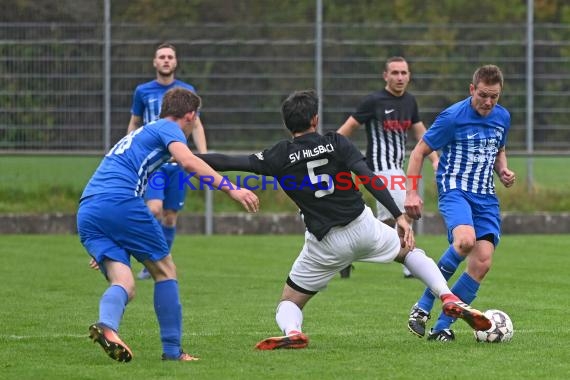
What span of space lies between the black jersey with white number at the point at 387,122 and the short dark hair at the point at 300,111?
5.38 meters

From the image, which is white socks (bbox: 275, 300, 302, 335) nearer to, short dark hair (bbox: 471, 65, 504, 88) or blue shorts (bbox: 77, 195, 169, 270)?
blue shorts (bbox: 77, 195, 169, 270)

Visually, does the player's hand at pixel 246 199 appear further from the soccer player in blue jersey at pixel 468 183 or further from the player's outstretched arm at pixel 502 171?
the player's outstretched arm at pixel 502 171

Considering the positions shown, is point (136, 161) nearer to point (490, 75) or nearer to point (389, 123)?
point (490, 75)

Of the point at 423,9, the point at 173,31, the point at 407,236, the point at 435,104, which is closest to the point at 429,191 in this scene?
the point at 435,104

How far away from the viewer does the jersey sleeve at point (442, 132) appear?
8902 mm

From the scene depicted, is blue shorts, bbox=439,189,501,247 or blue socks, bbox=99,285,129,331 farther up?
blue shorts, bbox=439,189,501,247

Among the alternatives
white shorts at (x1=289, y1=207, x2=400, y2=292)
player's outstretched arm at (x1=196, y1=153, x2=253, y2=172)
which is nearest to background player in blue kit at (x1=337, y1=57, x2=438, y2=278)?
white shorts at (x1=289, y1=207, x2=400, y2=292)

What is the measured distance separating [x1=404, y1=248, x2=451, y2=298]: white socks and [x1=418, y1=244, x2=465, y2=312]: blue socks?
49cm

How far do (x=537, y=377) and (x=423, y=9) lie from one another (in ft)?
44.9

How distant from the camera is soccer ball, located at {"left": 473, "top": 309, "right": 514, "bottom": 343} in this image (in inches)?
324

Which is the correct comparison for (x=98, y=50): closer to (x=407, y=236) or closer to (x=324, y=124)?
(x=324, y=124)

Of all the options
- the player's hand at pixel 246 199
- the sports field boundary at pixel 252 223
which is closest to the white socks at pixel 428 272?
the player's hand at pixel 246 199

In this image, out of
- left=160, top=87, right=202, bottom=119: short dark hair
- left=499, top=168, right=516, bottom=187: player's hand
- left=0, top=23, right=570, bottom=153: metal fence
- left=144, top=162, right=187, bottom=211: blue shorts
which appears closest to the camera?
left=160, top=87, right=202, bottom=119: short dark hair

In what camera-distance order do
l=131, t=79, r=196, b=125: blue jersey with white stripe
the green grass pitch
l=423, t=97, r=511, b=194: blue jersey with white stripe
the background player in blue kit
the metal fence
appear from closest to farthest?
the green grass pitch, l=423, t=97, r=511, b=194: blue jersey with white stripe, l=131, t=79, r=196, b=125: blue jersey with white stripe, the background player in blue kit, the metal fence
